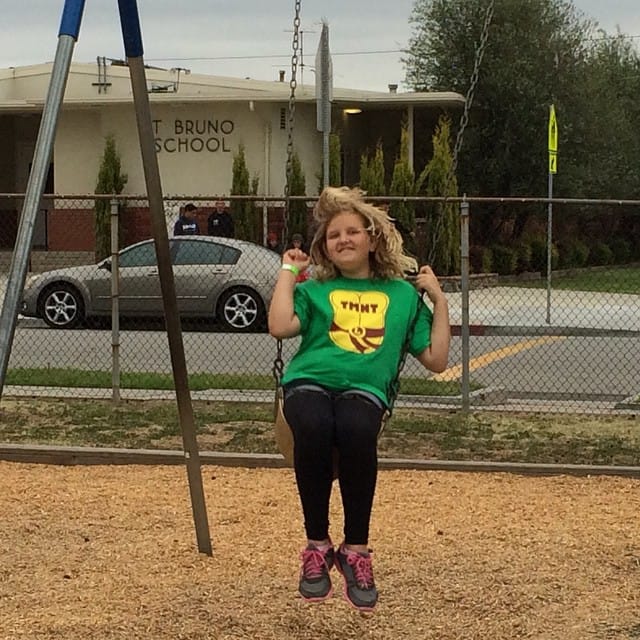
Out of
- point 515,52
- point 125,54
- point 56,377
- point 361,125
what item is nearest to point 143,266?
point 56,377

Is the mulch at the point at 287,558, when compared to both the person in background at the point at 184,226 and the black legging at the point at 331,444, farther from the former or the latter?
the person in background at the point at 184,226

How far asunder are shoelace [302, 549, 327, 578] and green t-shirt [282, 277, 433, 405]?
563mm

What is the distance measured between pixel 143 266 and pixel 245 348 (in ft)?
5.44

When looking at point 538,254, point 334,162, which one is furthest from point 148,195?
point 538,254

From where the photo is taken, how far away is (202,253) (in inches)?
554

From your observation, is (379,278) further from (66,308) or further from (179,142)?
(179,142)

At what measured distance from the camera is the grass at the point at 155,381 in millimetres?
10523

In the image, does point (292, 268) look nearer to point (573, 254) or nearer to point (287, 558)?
point (287, 558)

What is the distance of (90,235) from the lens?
80.2 feet

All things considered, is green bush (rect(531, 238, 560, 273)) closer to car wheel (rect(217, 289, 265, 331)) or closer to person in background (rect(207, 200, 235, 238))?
person in background (rect(207, 200, 235, 238))

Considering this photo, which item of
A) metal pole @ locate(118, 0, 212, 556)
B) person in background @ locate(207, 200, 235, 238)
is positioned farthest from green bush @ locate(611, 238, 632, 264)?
metal pole @ locate(118, 0, 212, 556)

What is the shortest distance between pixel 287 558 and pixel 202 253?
351 inches

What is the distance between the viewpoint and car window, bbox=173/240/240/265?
551 inches

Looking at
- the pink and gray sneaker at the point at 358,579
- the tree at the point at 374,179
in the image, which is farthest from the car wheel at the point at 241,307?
the pink and gray sneaker at the point at 358,579
